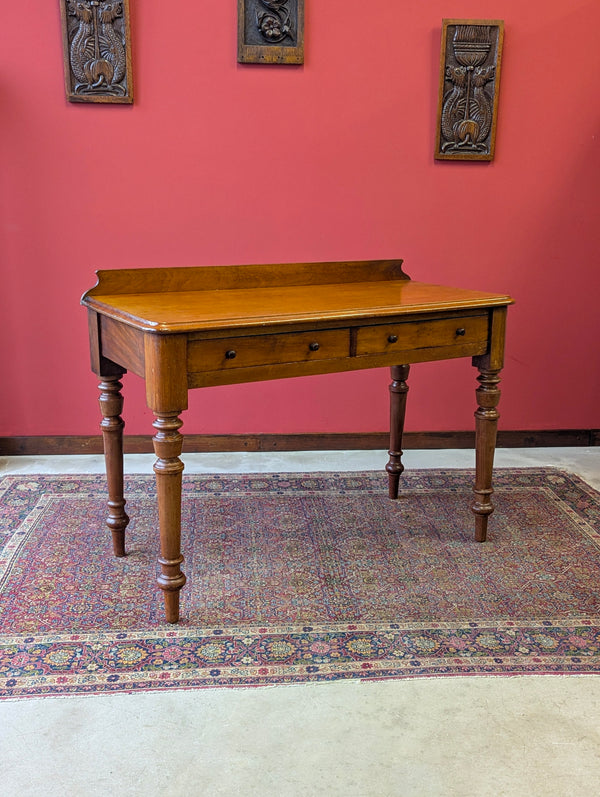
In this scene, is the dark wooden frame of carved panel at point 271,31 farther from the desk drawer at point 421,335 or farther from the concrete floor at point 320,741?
the concrete floor at point 320,741

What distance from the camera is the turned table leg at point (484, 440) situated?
263cm

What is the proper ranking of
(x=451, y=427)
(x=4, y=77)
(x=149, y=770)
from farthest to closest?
1. (x=451, y=427)
2. (x=4, y=77)
3. (x=149, y=770)

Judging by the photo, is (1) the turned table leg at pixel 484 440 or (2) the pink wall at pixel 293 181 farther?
(2) the pink wall at pixel 293 181

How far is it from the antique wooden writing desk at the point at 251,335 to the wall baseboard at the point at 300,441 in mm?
1088

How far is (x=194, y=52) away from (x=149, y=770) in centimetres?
293

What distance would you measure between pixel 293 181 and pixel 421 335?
1.45m

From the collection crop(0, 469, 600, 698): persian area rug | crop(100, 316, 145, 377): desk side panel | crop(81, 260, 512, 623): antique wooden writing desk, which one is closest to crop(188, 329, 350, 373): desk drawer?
crop(81, 260, 512, 623): antique wooden writing desk

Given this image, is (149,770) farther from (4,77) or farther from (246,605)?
(4,77)

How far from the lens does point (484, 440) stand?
2.67 m

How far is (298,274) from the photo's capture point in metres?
2.83

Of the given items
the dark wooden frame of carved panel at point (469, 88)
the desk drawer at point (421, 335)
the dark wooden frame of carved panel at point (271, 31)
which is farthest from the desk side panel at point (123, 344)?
the dark wooden frame of carved panel at point (469, 88)

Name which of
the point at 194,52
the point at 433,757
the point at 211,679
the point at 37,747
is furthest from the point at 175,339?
→ the point at 194,52

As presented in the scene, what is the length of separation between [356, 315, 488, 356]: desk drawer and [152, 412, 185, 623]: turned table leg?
2.11 ft

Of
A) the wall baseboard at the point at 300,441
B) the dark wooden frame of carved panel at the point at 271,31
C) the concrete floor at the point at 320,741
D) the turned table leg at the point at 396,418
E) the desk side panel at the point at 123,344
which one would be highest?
the dark wooden frame of carved panel at the point at 271,31
